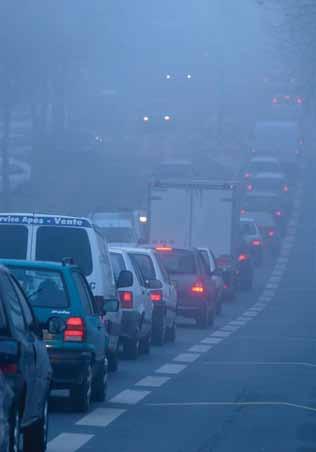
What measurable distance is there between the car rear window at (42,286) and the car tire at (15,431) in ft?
15.0

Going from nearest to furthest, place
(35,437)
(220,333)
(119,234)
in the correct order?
(35,437), (220,333), (119,234)

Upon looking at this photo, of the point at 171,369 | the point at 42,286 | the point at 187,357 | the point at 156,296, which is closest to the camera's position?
the point at 42,286

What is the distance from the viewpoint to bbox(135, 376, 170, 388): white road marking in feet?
57.6

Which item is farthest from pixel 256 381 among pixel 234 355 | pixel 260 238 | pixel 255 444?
pixel 260 238

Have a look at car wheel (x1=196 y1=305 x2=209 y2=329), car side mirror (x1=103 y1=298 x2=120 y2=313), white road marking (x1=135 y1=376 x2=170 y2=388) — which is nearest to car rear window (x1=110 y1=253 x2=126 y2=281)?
white road marking (x1=135 y1=376 x2=170 y2=388)

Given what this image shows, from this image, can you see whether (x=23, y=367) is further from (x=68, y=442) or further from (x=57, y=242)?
(x=57, y=242)

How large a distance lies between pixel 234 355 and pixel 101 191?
146 ft

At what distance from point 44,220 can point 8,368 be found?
7.27 m

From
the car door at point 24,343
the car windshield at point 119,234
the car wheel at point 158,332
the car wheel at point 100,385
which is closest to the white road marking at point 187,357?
the car wheel at point 158,332

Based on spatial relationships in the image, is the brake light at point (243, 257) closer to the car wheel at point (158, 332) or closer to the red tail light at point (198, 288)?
the red tail light at point (198, 288)

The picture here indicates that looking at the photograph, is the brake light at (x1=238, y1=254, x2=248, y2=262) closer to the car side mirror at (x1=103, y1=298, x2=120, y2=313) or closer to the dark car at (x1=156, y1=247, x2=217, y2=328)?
the dark car at (x1=156, y1=247, x2=217, y2=328)

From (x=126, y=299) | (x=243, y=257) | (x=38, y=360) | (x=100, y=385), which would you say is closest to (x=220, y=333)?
(x=126, y=299)

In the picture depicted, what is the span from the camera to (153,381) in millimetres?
18031

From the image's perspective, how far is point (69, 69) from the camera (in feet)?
239
